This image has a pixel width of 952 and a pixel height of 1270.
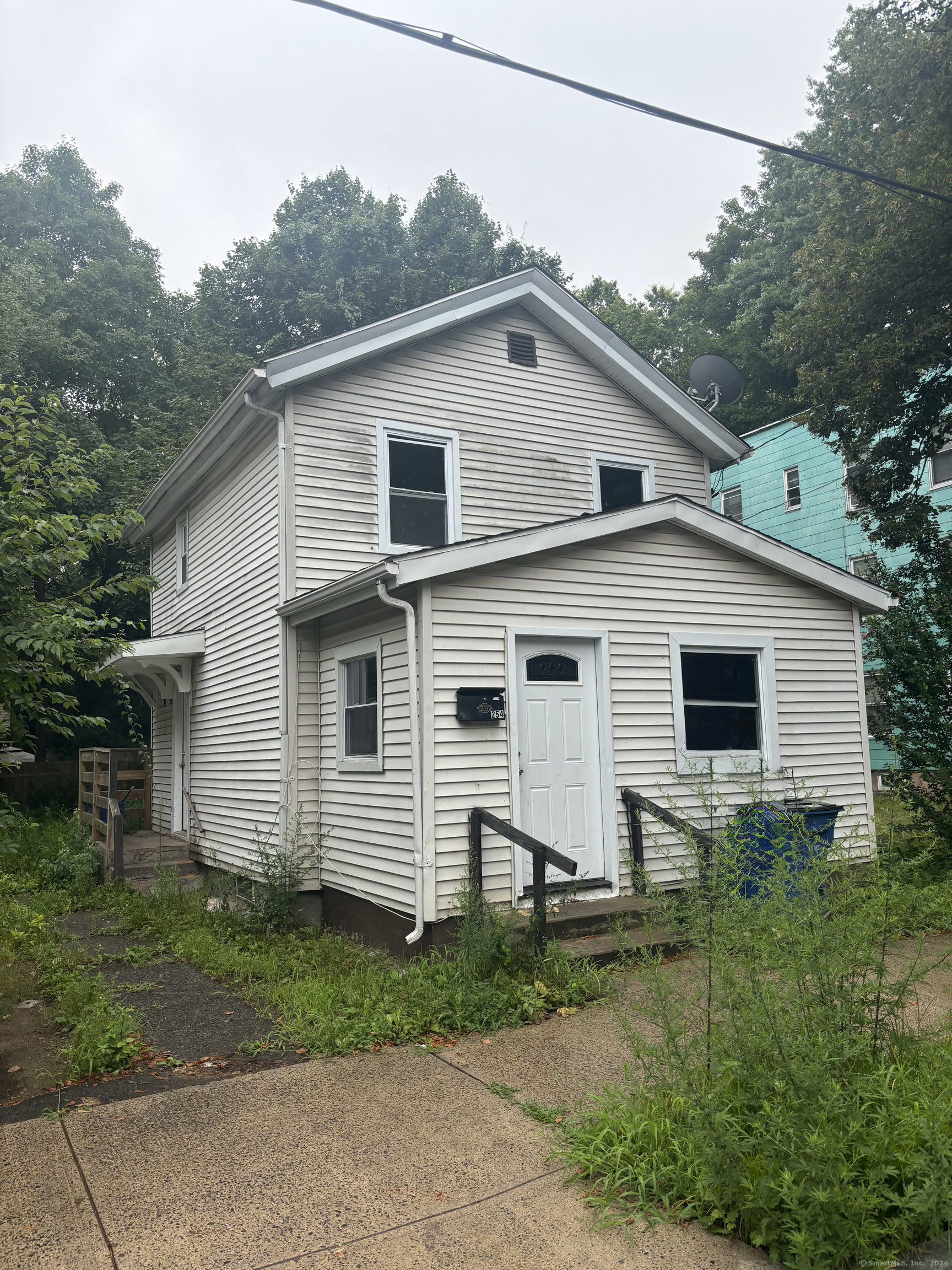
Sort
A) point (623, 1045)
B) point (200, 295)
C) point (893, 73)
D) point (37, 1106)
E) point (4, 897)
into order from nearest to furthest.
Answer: point (37, 1106) < point (623, 1045) < point (4, 897) < point (893, 73) < point (200, 295)

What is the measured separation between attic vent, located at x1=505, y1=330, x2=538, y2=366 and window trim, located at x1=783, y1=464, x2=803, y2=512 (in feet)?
42.6

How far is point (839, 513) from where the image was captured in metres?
20.7

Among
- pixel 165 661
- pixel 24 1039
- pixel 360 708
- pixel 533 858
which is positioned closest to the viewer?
pixel 24 1039

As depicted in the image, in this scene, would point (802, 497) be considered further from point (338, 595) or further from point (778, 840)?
point (778, 840)

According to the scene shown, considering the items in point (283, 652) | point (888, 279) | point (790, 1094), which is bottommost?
point (790, 1094)

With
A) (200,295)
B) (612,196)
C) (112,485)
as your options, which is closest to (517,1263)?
(112,485)

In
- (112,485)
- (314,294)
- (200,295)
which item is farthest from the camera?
(200,295)

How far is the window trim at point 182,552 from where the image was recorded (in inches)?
517

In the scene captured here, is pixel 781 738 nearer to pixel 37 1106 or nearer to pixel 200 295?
pixel 37 1106

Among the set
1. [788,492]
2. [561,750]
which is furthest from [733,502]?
[561,750]

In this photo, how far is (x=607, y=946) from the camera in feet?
22.0

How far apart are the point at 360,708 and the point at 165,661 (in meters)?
5.08

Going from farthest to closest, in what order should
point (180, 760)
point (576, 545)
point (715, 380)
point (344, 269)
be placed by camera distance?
point (344, 269) → point (180, 760) → point (715, 380) → point (576, 545)

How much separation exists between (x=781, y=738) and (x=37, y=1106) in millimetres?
6867
